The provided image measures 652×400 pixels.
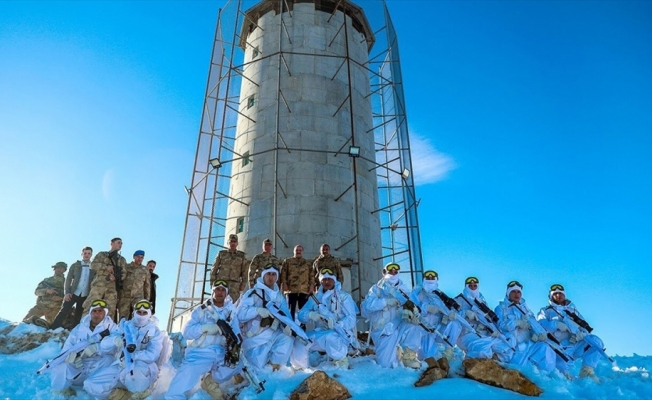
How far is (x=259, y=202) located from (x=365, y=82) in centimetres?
688

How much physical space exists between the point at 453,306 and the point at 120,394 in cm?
602

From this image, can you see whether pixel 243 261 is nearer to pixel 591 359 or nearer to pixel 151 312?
pixel 151 312

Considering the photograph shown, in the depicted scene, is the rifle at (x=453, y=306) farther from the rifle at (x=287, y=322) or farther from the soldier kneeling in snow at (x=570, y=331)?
the rifle at (x=287, y=322)

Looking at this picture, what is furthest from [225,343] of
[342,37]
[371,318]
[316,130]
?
[342,37]

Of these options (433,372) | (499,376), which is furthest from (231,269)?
(499,376)

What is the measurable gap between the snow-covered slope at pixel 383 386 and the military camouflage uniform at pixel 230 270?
3.93m

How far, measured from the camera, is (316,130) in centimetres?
1614

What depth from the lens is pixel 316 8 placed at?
744 inches

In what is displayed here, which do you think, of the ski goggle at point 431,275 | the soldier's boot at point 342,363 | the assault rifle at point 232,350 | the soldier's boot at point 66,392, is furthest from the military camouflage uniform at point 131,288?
the ski goggle at point 431,275

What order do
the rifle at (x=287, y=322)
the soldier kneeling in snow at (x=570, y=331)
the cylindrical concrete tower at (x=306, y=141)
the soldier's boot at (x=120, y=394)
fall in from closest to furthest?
1. the soldier's boot at (x=120, y=394)
2. the rifle at (x=287, y=322)
3. the soldier kneeling in snow at (x=570, y=331)
4. the cylindrical concrete tower at (x=306, y=141)

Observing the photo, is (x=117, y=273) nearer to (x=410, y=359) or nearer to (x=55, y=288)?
(x=55, y=288)

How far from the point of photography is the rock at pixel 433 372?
7004 mm

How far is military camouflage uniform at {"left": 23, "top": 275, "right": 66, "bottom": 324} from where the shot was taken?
36.3 feet

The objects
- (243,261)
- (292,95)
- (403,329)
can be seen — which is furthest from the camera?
(292,95)
